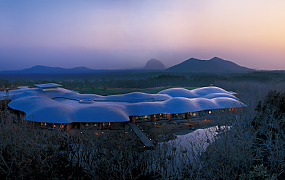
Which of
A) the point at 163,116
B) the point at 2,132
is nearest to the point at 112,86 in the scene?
the point at 163,116

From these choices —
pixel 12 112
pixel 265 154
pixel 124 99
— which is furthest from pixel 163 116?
pixel 12 112

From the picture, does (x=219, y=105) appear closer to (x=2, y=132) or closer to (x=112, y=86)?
(x=2, y=132)

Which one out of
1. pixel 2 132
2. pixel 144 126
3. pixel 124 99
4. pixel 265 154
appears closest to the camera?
pixel 265 154

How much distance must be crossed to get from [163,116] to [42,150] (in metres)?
27.3

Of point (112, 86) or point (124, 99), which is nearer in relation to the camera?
point (124, 99)

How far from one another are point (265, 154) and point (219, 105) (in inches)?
1034

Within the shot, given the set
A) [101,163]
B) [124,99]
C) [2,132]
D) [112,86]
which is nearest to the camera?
[101,163]

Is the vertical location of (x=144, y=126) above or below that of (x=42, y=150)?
below

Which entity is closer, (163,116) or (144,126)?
(144,126)

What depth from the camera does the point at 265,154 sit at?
16.6 metres

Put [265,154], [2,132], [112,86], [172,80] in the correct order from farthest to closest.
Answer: [172,80] → [112,86] → [2,132] → [265,154]

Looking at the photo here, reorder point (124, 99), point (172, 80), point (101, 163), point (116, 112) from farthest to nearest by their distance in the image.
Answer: point (172, 80) < point (124, 99) < point (116, 112) < point (101, 163)

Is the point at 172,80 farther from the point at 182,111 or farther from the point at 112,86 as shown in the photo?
the point at 182,111

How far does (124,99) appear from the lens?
45.7 metres
